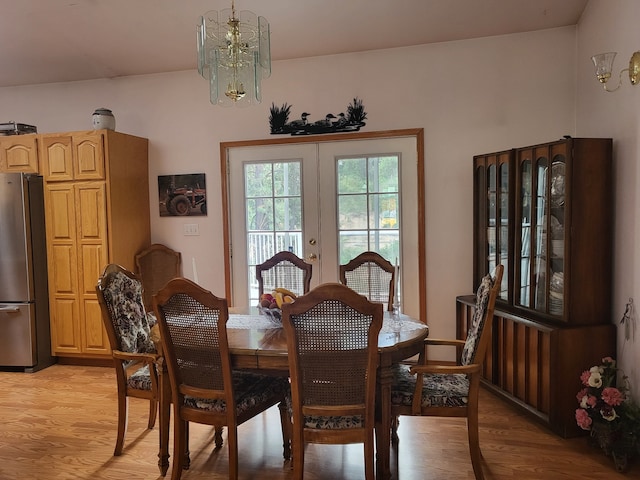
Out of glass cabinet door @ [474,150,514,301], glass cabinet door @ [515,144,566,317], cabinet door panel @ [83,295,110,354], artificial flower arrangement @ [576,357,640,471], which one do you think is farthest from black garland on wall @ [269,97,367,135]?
artificial flower arrangement @ [576,357,640,471]

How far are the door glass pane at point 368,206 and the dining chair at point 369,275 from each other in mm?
656

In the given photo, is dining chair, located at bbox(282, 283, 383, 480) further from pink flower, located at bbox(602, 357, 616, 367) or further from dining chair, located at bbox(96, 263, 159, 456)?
pink flower, located at bbox(602, 357, 616, 367)

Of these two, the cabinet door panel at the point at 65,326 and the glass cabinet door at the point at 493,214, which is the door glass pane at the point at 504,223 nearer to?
the glass cabinet door at the point at 493,214

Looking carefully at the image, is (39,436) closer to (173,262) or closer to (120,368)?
(120,368)

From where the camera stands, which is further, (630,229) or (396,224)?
(396,224)

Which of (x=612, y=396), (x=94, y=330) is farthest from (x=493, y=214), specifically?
(x=94, y=330)

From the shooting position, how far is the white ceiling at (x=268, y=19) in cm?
341

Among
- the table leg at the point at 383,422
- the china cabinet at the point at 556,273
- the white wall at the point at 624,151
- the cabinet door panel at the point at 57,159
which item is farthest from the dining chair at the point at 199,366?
the cabinet door panel at the point at 57,159

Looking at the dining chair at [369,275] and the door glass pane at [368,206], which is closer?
the dining chair at [369,275]

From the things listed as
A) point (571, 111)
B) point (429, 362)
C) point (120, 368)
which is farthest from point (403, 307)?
point (120, 368)

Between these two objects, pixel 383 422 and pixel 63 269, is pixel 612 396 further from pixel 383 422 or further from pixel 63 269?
pixel 63 269

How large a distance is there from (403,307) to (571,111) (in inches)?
80.0

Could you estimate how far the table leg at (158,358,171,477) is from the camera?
235 cm

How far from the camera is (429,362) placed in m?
4.00
